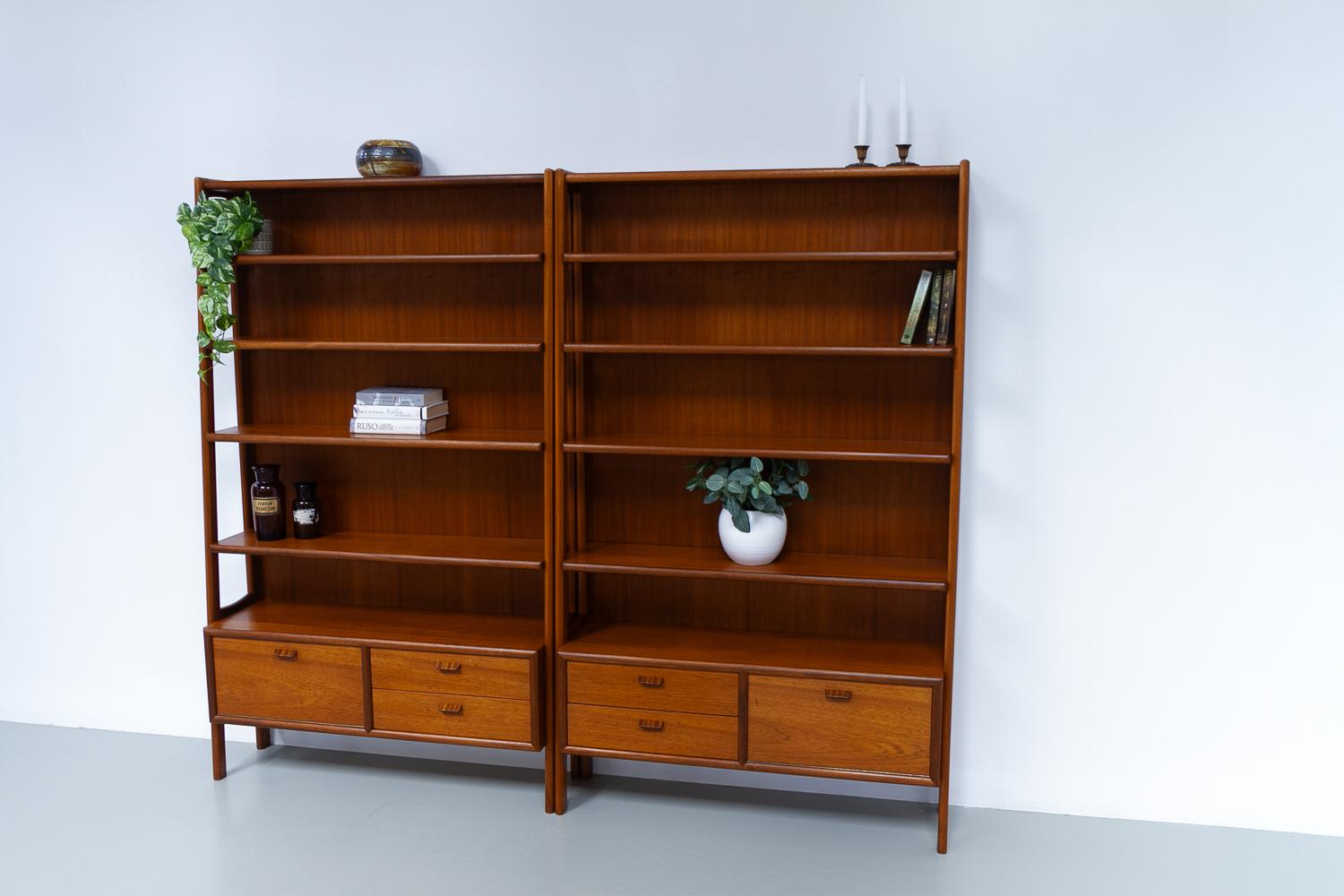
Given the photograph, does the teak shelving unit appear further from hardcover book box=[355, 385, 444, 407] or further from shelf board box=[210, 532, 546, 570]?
hardcover book box=[355, 385, 444, 407]

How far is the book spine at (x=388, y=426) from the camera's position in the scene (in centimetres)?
291

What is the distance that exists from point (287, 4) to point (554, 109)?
88 centimetres

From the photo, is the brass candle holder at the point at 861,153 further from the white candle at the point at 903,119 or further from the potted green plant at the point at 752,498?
the potted green plant at the point at 752,498

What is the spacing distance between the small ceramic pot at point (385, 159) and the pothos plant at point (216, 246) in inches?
13.5

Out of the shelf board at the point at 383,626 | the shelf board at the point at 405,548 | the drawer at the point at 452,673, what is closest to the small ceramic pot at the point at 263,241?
the shelf board at the point at 405,548

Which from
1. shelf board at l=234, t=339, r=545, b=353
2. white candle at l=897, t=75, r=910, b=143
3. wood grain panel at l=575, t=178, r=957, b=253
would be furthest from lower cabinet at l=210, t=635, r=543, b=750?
white candle at l=897, t=75, r=910, b=143

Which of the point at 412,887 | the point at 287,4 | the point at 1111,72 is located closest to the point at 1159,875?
the point at 412,887

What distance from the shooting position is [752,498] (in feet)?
8.98

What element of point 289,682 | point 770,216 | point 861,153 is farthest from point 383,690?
point 861,153

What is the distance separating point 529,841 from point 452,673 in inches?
19.5

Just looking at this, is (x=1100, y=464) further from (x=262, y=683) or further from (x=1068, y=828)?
(x=262, y=683)

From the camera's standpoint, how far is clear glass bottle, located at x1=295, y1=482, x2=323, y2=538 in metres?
3.08

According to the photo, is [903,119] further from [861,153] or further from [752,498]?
[752,498]

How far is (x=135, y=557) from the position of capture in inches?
133
